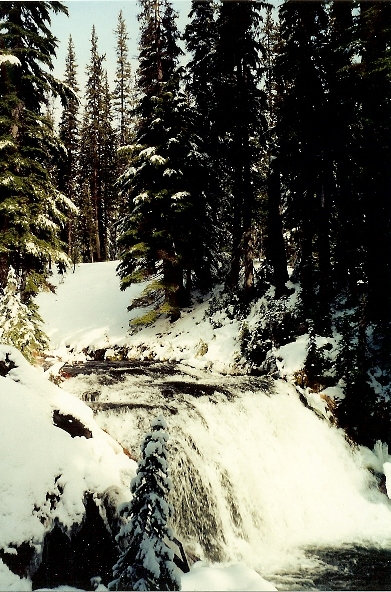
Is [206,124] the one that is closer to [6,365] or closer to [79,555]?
[6,365]

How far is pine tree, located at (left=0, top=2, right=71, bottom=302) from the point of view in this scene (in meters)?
12.8

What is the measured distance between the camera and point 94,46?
40031 millimetres

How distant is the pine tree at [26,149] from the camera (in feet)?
42.1

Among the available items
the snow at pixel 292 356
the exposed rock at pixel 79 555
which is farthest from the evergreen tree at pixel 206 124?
the exposed rock at pixel 79 555

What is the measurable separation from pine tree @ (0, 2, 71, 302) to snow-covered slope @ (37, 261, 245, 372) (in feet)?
19.0

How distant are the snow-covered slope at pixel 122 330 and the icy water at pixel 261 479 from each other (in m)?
4.01

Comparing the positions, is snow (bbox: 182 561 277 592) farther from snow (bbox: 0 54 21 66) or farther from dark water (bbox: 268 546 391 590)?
snow (bbox: 0 54 21 66)

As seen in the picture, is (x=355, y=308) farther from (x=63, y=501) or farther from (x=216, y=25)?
(x=216, y=25)

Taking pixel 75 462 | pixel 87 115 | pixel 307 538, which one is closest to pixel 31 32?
pixel 75 462

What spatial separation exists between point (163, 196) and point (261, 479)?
42.5 feet

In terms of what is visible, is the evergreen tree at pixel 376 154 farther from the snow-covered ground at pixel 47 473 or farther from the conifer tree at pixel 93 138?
the conifer tree at pixel 93 138

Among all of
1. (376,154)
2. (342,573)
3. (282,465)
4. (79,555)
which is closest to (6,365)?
(79,555)

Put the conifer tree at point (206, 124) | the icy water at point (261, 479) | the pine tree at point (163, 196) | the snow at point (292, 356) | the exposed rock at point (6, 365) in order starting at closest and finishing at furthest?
1. the exposed rock at point (6, 365)
2. the icy water at point (261, 479)
3. the snow at point (292, 356)
4. the pine tree at point (163, 196)
5. the conifer tree at point (206, 124)

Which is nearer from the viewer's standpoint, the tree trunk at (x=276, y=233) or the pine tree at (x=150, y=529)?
the pine tree at (x=150, y=529)
